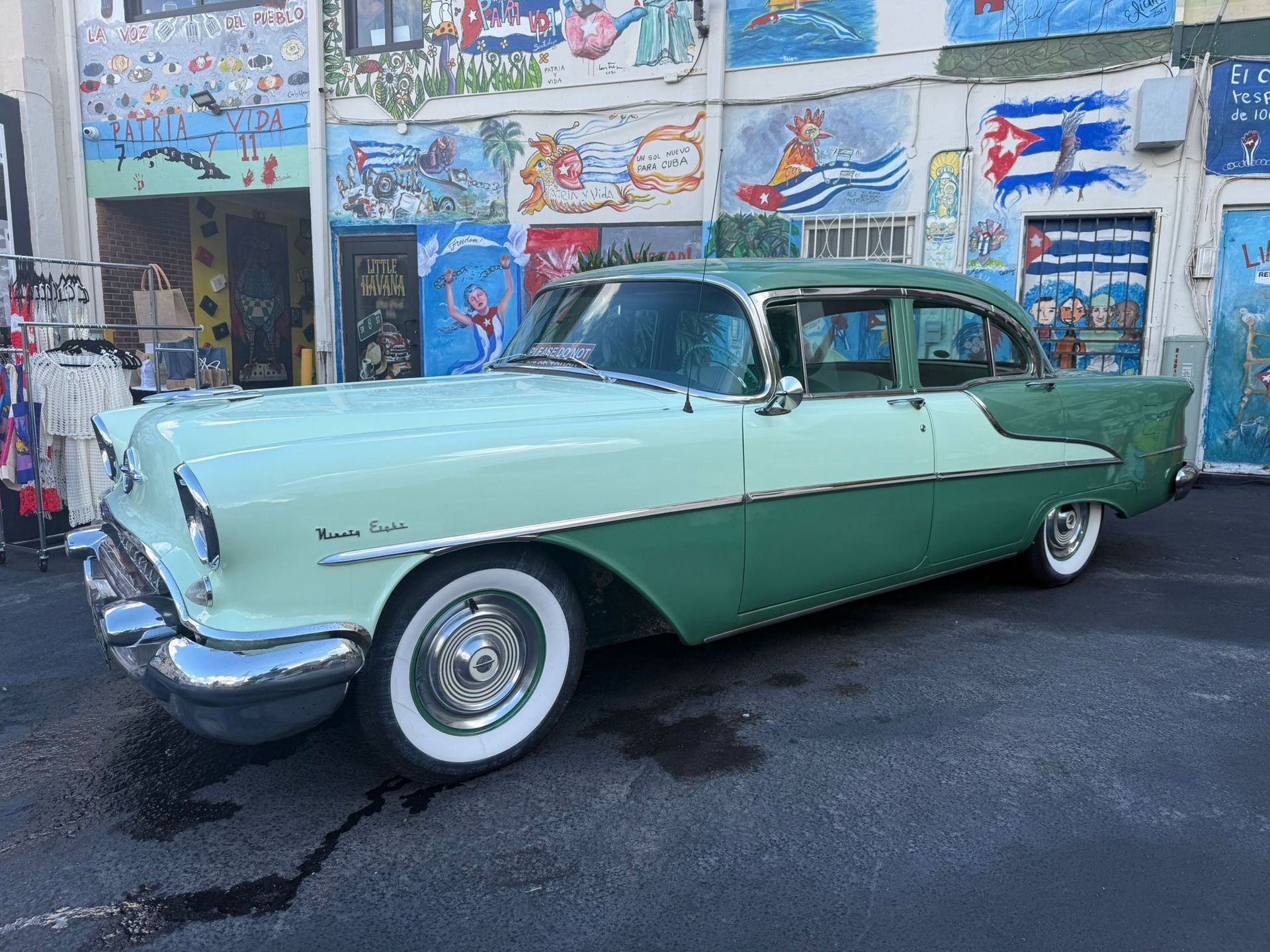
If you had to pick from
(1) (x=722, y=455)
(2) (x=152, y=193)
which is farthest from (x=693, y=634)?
(2) (x=152, y=193)

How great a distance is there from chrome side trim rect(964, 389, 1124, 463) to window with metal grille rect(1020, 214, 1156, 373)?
3.78 meters

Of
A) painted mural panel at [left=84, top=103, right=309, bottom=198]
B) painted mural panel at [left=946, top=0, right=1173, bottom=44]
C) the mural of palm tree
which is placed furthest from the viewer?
painted mural panel at [left=84, top=103, right=309, bottom=198]

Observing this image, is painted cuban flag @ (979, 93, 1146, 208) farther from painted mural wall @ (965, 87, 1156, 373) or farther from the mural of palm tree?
the mural of palm tree

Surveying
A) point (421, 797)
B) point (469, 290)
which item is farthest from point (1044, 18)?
point (421, 797)

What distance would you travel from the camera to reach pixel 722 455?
10.4 ft

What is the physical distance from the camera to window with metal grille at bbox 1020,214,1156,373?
27.0 feet

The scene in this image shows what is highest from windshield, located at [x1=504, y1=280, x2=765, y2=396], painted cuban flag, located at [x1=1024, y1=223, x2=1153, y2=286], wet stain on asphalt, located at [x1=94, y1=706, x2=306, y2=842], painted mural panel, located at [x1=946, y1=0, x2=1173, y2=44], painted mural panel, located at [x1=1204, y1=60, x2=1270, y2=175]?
painted mural panel, located at [x1=946, y1=0, x2=1173, y2=44]

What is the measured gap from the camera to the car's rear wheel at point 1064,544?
15.6 feet

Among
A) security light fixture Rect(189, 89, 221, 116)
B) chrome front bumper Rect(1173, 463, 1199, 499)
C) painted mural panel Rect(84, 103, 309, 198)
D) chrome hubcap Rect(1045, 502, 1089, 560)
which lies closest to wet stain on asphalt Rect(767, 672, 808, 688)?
chrome hubcap Rect(1045, 502, 1089, 560)

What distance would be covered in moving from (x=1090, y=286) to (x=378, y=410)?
24.7 feet

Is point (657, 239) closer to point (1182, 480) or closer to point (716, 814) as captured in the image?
point (1182, 480)

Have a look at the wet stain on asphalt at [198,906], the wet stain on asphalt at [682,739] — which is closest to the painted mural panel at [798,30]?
the wet stain on asphalt at [682,739]

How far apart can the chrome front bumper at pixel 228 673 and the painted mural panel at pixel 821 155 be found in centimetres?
770
